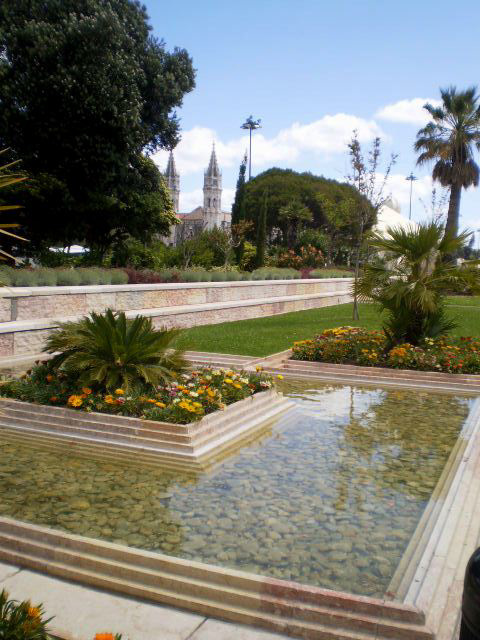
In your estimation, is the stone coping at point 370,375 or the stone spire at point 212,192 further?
the stone spire at point 212,192

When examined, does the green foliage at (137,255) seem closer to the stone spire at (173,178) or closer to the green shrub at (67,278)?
the green shrub at (67,278)

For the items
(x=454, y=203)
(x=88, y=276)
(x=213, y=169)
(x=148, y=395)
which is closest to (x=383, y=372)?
(x=148, y=395)

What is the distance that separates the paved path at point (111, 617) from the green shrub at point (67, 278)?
1143cm

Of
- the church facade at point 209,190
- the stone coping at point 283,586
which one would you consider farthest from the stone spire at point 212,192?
the stone coping at point 283,586

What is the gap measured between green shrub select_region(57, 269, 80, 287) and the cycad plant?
23.2 feet

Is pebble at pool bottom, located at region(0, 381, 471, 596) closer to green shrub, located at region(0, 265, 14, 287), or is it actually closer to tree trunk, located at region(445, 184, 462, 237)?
green shrub, located at region(0, 265, 14, 287)

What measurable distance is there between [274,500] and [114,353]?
2.98m

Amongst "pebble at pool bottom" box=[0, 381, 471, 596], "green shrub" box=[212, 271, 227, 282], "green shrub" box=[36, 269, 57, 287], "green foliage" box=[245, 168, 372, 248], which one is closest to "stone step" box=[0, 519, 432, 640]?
"pebble at pool bottom" box=[0, 381, 471, 596]

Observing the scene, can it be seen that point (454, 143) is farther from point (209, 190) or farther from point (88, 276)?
point (209, 190)

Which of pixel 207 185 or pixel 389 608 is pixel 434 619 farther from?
pixel 207 185

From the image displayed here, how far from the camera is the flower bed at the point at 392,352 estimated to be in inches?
399

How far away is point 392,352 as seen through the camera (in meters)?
10.5

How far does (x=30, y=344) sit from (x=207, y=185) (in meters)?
104

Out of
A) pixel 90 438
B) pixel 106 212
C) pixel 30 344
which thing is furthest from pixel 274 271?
pixel 90 438
